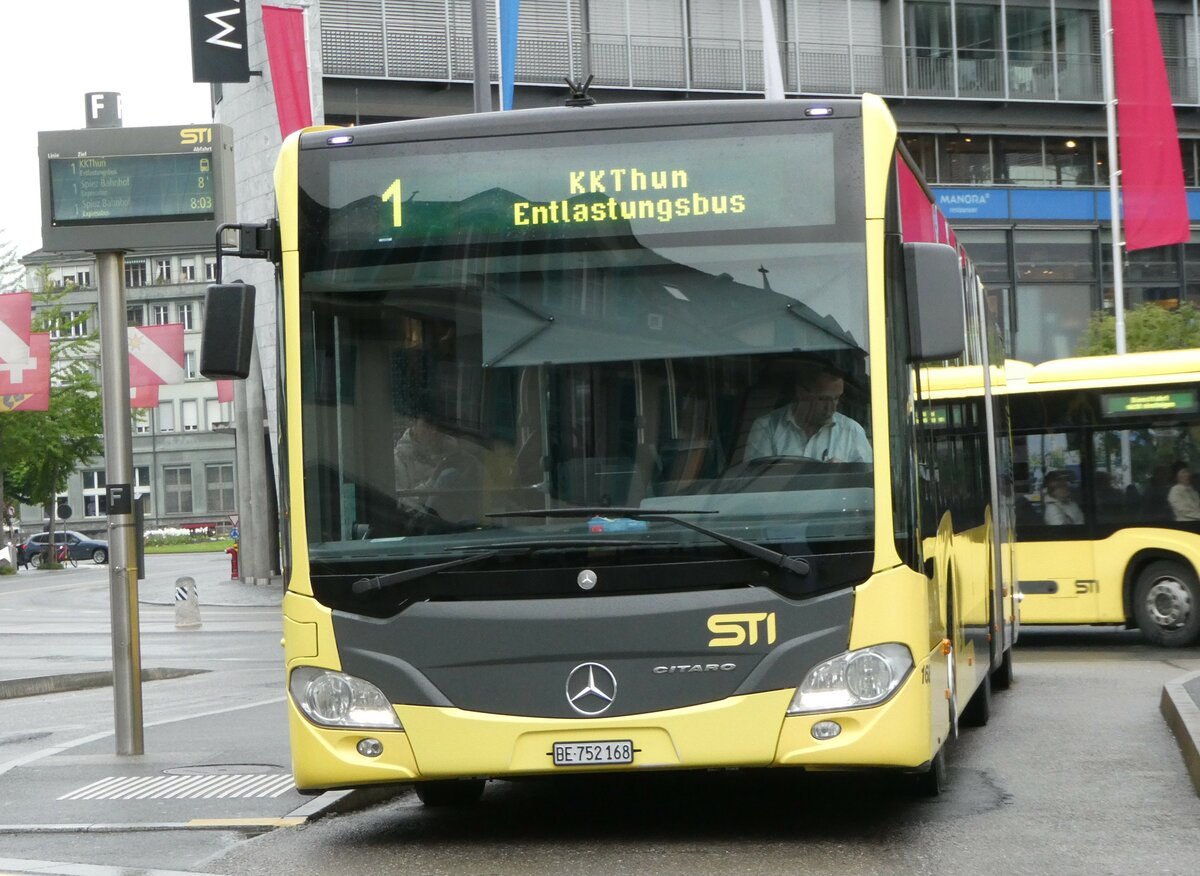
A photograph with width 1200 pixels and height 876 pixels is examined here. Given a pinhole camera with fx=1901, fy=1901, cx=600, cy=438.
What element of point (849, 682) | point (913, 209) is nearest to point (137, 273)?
point (913, 209)

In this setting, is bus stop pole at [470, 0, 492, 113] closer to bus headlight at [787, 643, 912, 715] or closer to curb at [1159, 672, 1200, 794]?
curb at [1159, 672, 1200, 794]

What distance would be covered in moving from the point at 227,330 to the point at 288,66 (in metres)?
18.1

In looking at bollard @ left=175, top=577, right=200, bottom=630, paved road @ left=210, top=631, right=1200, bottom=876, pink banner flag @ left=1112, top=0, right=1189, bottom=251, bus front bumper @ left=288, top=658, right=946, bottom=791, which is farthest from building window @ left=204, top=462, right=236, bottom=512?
bus front bumper @ left=288, top=658, right=946, bottom=791

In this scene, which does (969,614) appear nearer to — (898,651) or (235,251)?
(898,651)

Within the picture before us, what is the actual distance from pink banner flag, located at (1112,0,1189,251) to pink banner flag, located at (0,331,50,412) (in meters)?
18.5

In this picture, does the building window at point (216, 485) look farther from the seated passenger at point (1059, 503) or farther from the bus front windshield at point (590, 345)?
the bus front windshield at point (590, 345)

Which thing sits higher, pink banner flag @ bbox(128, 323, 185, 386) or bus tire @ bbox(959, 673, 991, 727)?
pink banner flag @ bbox(128, 323, 185, 386)

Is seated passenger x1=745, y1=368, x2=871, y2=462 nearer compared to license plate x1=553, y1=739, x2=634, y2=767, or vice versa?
license plate x1=553, y1=739, x2=634, y2=767

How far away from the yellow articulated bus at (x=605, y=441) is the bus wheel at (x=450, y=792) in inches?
47.7

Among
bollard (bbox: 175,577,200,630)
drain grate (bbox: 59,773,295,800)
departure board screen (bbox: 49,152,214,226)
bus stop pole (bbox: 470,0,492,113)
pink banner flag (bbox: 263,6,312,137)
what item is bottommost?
bollard (bbox: 175,577,200,630)

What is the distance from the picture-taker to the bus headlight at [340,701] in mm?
7523

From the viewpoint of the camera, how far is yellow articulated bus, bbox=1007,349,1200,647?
1841cm

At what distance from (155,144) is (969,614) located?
571 cm

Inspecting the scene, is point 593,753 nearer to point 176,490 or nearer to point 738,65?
point 738,65
